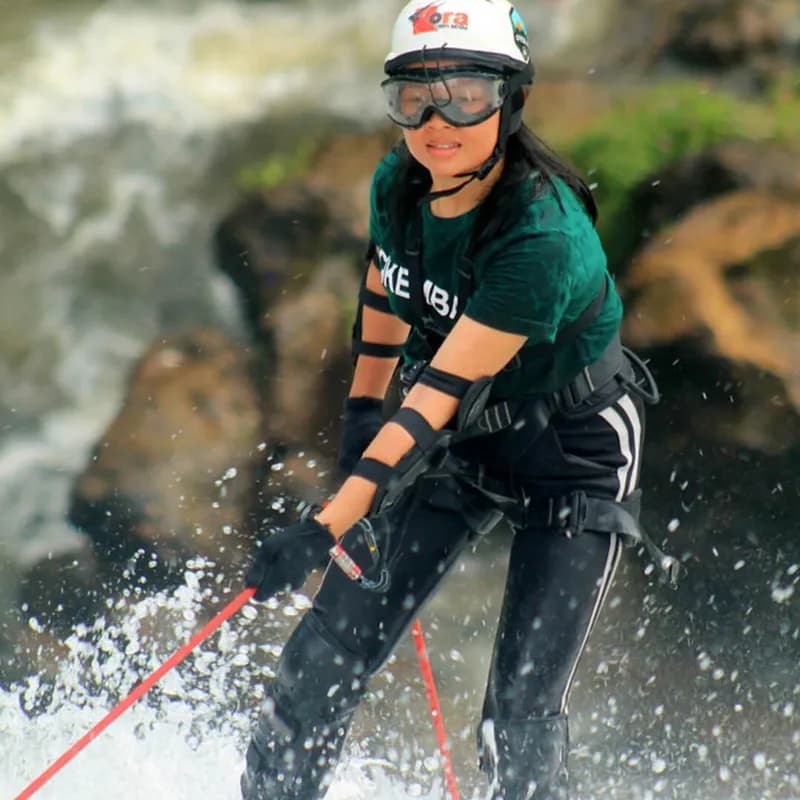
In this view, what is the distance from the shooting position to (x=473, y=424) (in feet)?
6.98

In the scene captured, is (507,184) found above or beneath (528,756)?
above

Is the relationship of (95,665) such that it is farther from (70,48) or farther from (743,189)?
(743,189)

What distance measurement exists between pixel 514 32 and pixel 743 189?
2.35 metres

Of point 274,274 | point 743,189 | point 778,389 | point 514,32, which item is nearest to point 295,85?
point 274,274

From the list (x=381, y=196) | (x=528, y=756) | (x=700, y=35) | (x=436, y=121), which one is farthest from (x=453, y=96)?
(x=700, y=35)

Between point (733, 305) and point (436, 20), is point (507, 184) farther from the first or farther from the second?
point (733, 305)

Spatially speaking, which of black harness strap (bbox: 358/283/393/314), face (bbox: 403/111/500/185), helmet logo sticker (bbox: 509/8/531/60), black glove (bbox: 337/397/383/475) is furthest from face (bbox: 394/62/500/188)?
black glove (bbox: 337/397/383/475)

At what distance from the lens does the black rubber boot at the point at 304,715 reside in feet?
7.39

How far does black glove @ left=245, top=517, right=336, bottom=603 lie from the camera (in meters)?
2.01

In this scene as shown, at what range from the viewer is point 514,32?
204 cm

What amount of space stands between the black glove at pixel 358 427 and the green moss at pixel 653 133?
2045 mm

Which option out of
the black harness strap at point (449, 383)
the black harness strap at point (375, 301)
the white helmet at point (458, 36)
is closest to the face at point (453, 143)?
the white helmet at point (458, 36)

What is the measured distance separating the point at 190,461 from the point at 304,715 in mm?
2326

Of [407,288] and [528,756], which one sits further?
[528,756]
